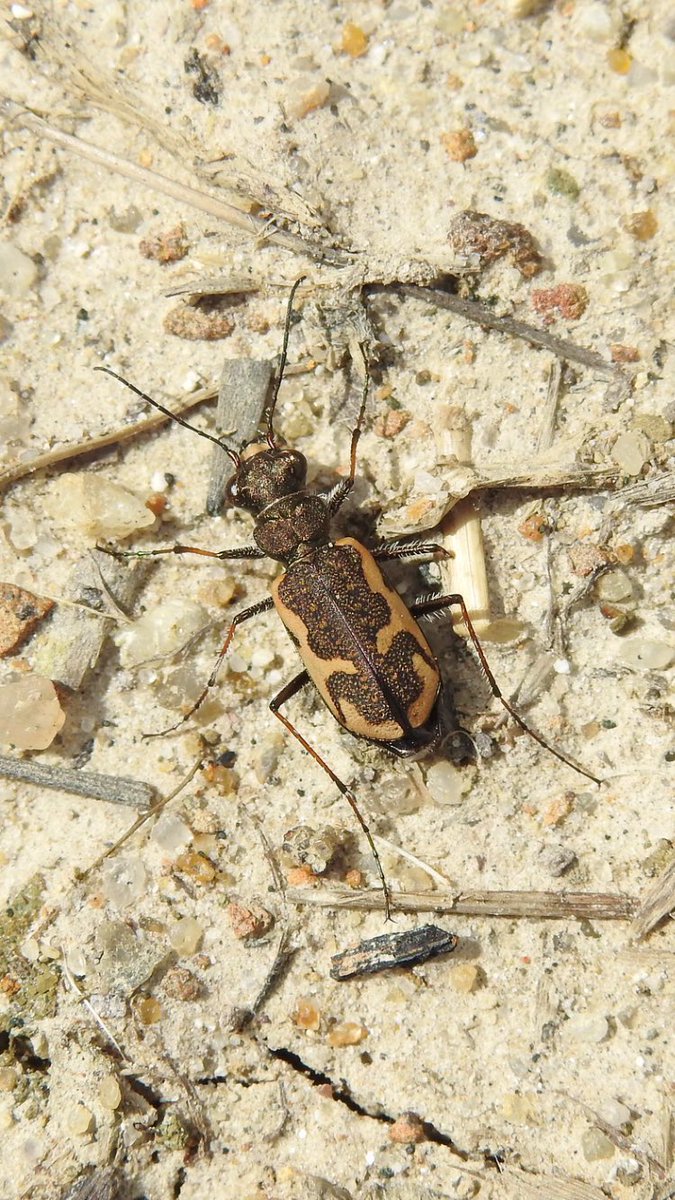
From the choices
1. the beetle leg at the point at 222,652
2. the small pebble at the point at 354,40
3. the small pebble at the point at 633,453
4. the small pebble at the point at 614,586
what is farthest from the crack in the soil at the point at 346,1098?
the small pebble at the point at 354,40

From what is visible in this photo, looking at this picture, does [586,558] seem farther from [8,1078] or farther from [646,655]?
[8,1078]

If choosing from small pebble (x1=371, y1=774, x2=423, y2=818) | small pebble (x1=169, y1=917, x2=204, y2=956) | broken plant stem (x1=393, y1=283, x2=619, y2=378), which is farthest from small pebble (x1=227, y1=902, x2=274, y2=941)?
broken plant stem (x1=393, y1=283, x2=619, y2=378)

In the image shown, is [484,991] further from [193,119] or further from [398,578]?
[193,119]

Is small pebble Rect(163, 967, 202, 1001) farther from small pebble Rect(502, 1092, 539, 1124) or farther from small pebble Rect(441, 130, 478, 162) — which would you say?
small pebble Rect(441, 130, 478, 162)

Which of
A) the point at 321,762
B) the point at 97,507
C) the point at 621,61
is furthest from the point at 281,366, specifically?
the point at 621,61

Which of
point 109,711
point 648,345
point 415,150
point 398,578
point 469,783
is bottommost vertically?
point 469,783

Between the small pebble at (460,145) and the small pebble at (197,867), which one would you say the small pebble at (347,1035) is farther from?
the small pebble at (460,145)

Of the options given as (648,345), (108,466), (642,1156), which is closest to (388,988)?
(642,1156)
